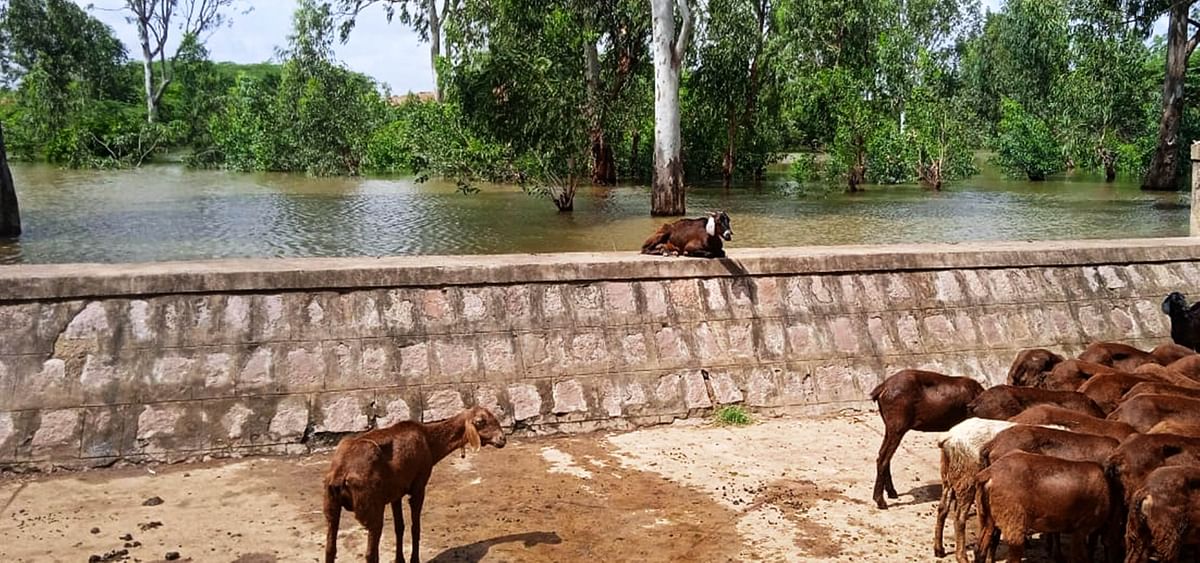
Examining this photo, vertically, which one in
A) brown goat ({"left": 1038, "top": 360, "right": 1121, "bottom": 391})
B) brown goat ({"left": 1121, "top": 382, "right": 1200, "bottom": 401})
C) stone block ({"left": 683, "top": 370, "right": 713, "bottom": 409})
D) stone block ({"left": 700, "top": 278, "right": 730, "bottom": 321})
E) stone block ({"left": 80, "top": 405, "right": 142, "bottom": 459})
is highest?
stone block ({"left": 700, "top": 278, "right": 730, "bottom": 321})

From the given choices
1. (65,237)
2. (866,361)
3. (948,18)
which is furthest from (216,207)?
(948,18)

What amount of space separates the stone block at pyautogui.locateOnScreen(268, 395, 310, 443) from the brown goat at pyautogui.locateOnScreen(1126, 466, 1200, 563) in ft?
17.6

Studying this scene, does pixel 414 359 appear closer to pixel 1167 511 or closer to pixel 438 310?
pixel 438 310

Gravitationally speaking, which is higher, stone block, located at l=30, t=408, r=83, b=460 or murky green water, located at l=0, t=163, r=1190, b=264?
murky green water, located at l=0, t=163, r=1190, b=264

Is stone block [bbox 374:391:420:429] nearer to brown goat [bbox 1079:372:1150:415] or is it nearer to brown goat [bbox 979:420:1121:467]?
brown goat [bbox 979:420:1121:467]

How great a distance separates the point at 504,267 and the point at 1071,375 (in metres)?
4.39

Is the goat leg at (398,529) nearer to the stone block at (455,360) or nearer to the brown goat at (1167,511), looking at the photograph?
the stone block at (455,360)

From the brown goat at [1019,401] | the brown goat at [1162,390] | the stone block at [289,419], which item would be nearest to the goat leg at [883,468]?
the brown goat at [1019,401]

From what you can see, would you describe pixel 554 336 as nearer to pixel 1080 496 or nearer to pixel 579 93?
pixel 1080 496

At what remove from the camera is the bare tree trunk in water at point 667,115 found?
70.2 ft

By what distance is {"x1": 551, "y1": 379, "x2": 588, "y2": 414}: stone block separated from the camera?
7945 mm

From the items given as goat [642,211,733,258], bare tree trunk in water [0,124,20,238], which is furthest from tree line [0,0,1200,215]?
goat [642,211,733,258]

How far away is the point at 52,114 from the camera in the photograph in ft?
144

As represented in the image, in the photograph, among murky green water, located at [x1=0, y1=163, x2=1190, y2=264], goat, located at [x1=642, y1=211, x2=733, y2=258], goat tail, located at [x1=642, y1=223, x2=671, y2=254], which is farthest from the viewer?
murky green water, located at [x1=0, y1=163, x2=1190, y2=264]
